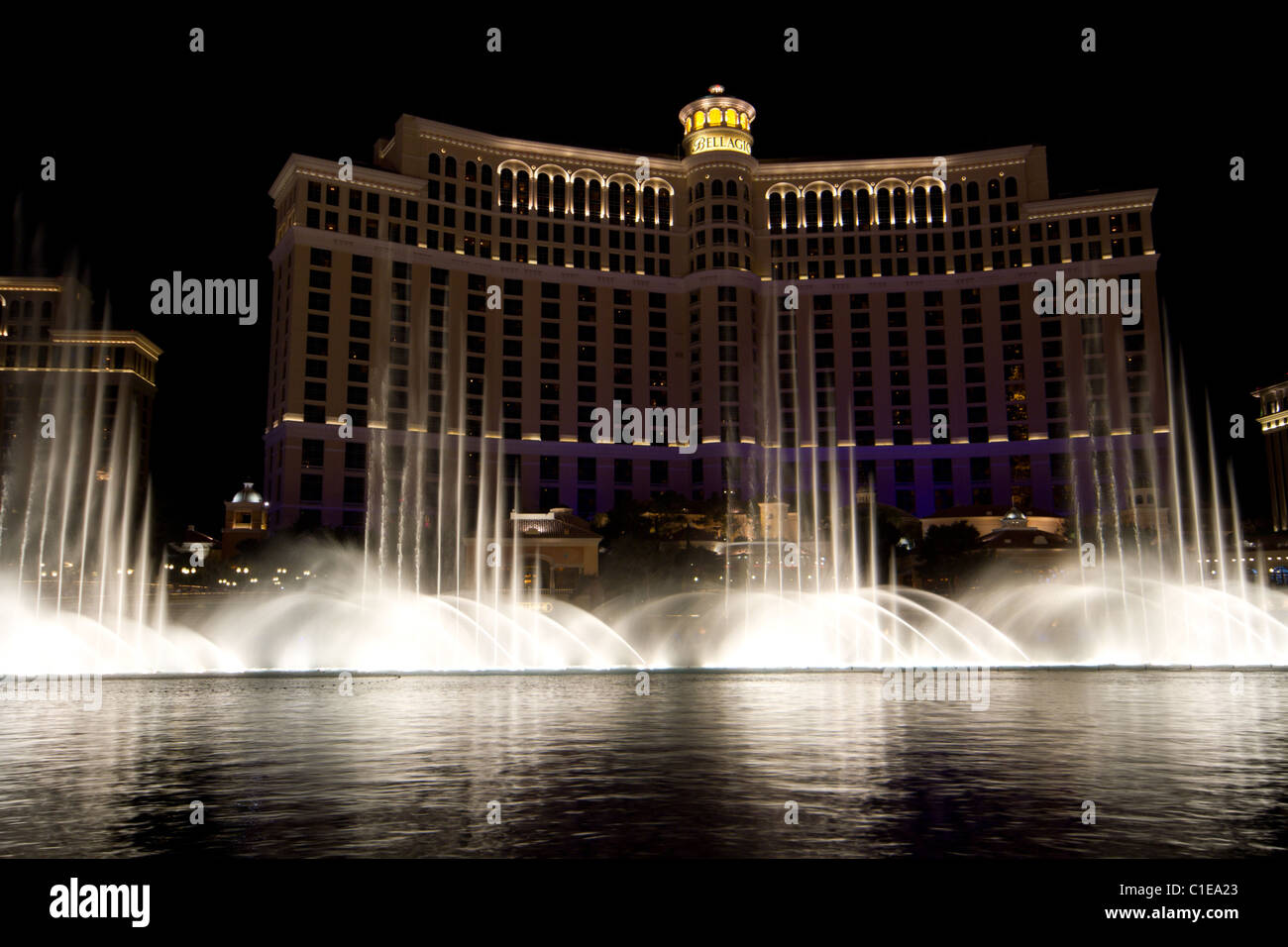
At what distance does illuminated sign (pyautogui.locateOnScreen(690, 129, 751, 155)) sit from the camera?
115 meters

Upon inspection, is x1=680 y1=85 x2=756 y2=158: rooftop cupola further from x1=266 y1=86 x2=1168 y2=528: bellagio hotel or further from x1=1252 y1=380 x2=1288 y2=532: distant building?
x1=1252 y1=380 x2=1288 y2=532: distant building

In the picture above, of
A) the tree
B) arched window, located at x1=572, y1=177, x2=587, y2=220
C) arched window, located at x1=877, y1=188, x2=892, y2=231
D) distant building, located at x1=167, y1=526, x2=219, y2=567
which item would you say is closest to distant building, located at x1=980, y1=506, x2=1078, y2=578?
the tree

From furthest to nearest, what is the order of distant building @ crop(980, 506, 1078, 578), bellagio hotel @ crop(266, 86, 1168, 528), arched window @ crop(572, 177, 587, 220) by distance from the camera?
1. arched window @ crop(572, 177, 587, 220)
2. bellagio hotel @ crop(266, 86, 1168, 528)
3. distant building @ crop(980, 506, 1078, 578)

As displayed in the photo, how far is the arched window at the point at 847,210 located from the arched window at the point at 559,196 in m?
30.7

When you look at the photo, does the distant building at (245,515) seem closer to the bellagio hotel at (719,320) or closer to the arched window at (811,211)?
the bellagio hotel at (719,320)

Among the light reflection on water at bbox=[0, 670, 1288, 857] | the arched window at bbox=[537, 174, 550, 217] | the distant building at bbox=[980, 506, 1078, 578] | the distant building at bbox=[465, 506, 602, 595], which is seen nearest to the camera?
the light reflection on water at bbox=[0, 670, 1288, 857]

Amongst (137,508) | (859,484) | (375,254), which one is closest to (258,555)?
(375,254)

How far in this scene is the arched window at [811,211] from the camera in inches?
4697

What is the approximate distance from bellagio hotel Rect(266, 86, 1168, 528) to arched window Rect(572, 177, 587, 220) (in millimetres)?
228

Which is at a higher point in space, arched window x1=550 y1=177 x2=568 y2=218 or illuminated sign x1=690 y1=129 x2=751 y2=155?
illuminated sign x1=690 y1=129 x2=751 y2=155

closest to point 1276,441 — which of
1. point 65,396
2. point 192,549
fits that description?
point 192,549

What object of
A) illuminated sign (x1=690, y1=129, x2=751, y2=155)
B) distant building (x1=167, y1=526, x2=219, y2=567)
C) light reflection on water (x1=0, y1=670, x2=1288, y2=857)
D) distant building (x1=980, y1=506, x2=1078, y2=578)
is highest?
illuminated sign (x1=690, y1=129, x2=751, y2=155)

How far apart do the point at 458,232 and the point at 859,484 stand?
161 feet
